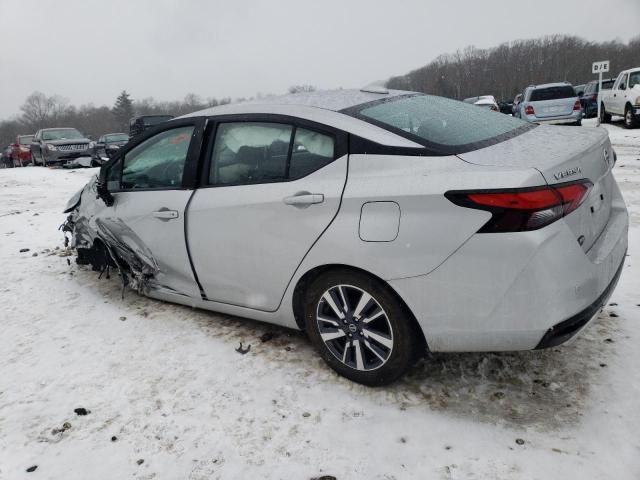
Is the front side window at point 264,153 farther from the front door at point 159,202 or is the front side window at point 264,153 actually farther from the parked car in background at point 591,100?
the parked car in background at point 591,100

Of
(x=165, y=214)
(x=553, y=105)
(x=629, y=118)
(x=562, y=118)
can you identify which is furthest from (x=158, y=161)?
(x=629, y=118)

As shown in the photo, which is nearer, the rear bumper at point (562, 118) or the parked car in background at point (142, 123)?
the rear bumper at point (562, 118)

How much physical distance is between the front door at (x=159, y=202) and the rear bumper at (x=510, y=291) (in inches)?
67.3

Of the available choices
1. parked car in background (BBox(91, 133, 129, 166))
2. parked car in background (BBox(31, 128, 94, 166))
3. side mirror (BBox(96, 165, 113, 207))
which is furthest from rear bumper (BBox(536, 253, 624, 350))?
parked car in background (BBox(91, 133, 129, 166))

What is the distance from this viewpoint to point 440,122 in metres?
2.74

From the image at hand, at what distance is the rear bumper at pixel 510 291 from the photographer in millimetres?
2084

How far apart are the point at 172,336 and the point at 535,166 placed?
8.56ft

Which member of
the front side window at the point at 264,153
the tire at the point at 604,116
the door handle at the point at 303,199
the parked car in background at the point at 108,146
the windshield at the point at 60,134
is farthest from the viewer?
the parked car in background at the point at 108,146

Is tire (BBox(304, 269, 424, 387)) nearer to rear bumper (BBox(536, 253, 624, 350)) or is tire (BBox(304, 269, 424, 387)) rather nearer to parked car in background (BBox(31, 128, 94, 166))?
rear bumper (BBox(536, 253, 624, 350))

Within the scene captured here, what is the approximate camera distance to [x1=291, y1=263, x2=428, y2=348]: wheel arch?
7.96 ft

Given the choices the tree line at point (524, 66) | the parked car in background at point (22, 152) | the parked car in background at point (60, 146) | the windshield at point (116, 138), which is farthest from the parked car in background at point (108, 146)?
the tree line at point (524, 66)

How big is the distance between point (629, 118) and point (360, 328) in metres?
18.2

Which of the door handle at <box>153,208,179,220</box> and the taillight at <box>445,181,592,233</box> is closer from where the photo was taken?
the taillight at <box>445,181,592,233</box>

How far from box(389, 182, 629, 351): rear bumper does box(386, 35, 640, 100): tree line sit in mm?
95296
